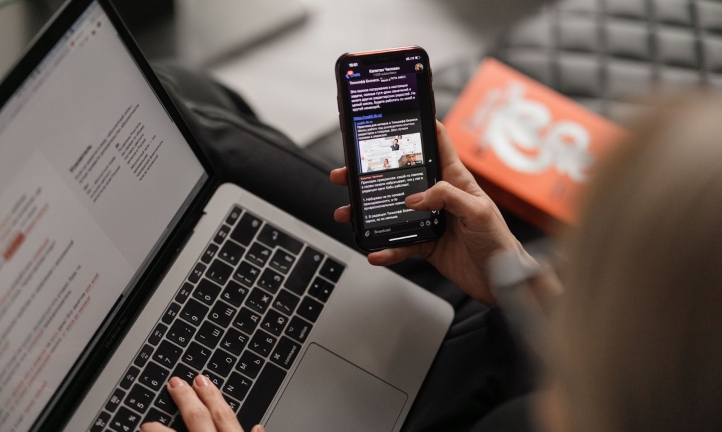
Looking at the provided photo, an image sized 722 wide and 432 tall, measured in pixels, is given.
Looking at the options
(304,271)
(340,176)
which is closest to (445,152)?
(340,176)

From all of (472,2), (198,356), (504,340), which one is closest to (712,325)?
(504,340)

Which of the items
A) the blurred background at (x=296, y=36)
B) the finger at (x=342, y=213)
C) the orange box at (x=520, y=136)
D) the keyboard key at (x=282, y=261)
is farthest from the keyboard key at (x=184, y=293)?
the blurred background at (x=296, y=36)

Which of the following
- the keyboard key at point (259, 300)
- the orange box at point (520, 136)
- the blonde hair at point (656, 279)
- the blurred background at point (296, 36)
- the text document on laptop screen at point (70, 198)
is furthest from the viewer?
the blurred background at point (296, 36)

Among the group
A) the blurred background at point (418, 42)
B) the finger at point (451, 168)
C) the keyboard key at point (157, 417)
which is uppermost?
the blurred background at point (418, 42)

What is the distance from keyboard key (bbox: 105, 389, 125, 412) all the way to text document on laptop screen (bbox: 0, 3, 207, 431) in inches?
2.6

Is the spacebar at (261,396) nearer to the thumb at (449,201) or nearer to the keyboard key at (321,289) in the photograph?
the keyboard key at (321,289)

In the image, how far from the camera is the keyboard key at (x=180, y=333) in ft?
2.11

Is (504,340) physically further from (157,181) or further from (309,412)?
(157,181)

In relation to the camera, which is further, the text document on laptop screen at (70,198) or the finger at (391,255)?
the finger at (391,255)

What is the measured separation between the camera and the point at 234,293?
0.68m

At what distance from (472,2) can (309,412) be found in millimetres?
1296

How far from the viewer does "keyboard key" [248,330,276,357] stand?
0.66 meters

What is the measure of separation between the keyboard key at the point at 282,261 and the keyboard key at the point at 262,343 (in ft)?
0.28

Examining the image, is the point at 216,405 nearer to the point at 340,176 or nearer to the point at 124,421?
the point at 124,421
